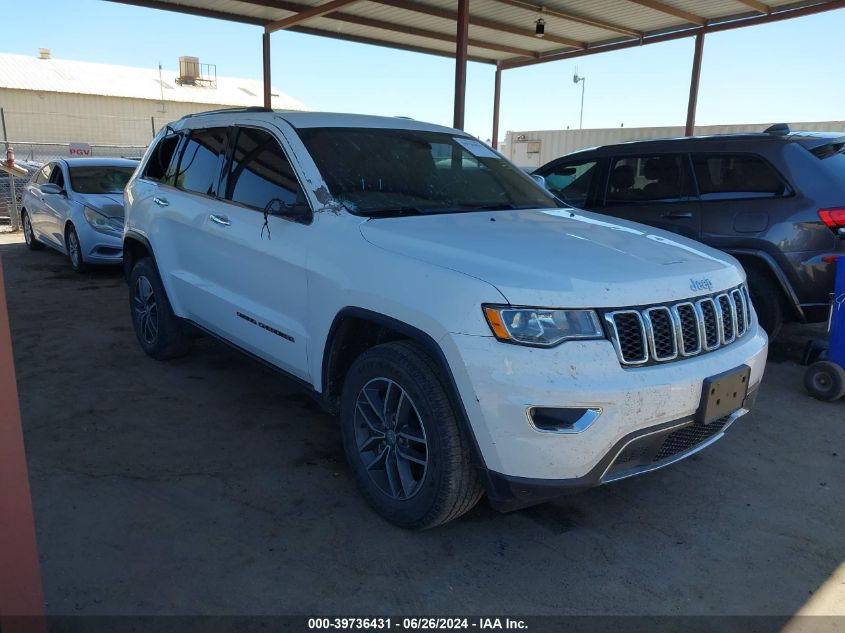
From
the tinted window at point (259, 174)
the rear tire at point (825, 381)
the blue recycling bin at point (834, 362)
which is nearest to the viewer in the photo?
the tinted window at point (259, 174)

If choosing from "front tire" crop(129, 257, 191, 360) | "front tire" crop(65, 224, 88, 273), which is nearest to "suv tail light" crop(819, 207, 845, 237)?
"front tire" crop(129, 257, 191, 360)

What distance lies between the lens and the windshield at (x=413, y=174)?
3.52 meters

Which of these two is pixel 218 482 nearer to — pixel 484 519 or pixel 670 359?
pixel 484 519

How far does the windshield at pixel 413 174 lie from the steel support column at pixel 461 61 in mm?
6490

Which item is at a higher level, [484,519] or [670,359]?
[670,359]

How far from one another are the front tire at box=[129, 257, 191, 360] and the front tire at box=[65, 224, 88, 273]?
422 centimetres

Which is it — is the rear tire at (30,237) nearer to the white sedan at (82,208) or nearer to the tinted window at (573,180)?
the white sedan at (82,208)

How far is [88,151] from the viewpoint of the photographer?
64.8ft

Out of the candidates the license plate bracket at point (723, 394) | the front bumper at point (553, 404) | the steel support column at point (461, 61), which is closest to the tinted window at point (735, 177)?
the license plate bracket at point (723, 394)

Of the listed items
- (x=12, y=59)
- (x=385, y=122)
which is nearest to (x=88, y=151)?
(x=385, y=122)

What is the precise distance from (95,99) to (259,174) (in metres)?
38.3

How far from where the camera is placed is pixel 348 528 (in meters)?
3.08

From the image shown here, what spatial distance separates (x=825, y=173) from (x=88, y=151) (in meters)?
20.0

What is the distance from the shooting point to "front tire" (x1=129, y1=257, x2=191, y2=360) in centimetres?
500
